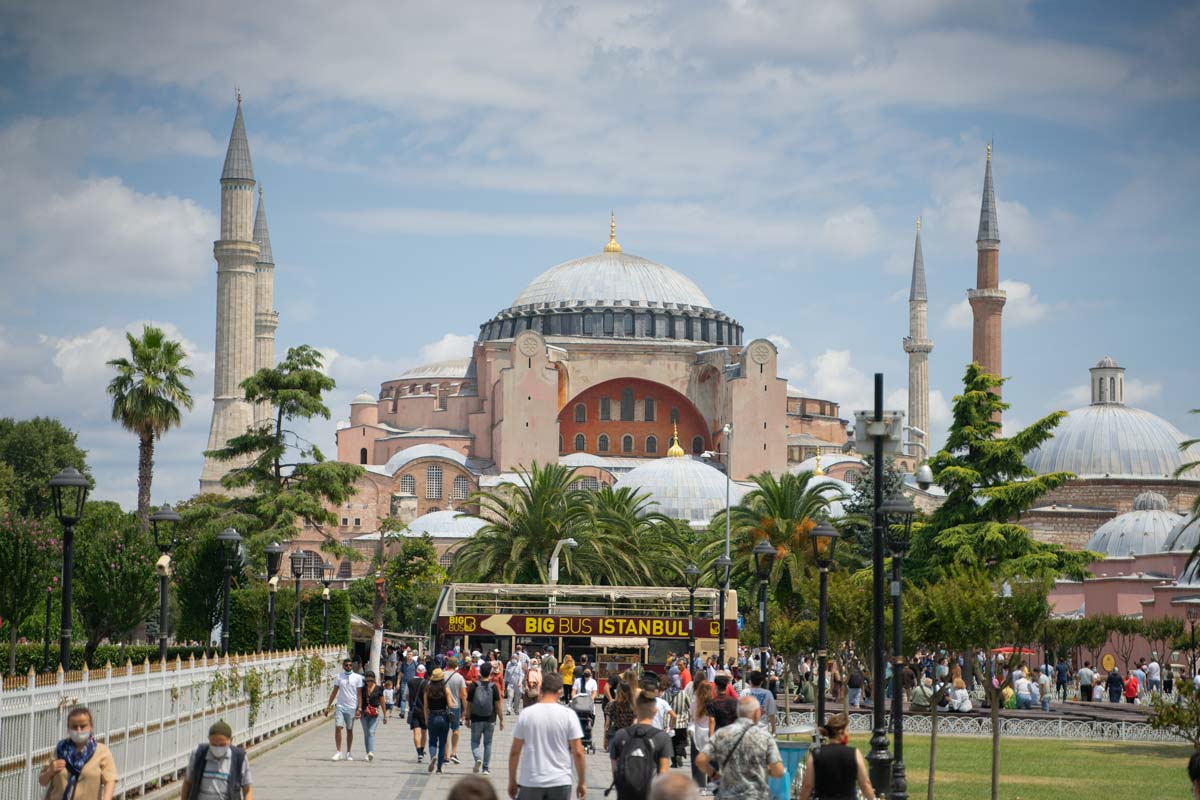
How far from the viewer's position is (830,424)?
91.3 metres

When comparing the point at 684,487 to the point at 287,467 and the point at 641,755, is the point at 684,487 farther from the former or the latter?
the point at 641,755

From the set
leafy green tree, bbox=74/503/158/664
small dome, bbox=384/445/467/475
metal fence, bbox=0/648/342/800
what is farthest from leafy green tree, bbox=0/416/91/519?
Answer: metal fence, bbox=0/648/342/800

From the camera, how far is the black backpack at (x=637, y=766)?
33.9 feet

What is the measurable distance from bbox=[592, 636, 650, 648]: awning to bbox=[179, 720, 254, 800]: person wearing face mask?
25.7 m

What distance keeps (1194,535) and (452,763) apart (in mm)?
40987

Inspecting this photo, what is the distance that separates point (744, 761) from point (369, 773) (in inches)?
339

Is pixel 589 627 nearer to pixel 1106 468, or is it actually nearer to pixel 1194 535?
pixel 1194 535

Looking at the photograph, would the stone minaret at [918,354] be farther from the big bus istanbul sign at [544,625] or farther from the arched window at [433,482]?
the big bus istanbul sign at [544,625]

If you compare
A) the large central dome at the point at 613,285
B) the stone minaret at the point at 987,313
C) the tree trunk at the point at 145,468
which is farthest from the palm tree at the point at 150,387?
the large central dome at the point at 613,285

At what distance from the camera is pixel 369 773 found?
690 inches

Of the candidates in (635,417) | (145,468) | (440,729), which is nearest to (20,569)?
(145,468)

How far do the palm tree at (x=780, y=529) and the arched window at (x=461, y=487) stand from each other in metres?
31.0

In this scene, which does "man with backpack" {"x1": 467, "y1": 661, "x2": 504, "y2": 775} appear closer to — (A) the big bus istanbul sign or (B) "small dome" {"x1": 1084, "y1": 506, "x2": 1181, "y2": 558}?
(A) the big bus istanbul sign

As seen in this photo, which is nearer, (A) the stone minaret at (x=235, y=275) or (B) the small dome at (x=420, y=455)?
(A) the stone minaret at (x=235, y=275)
